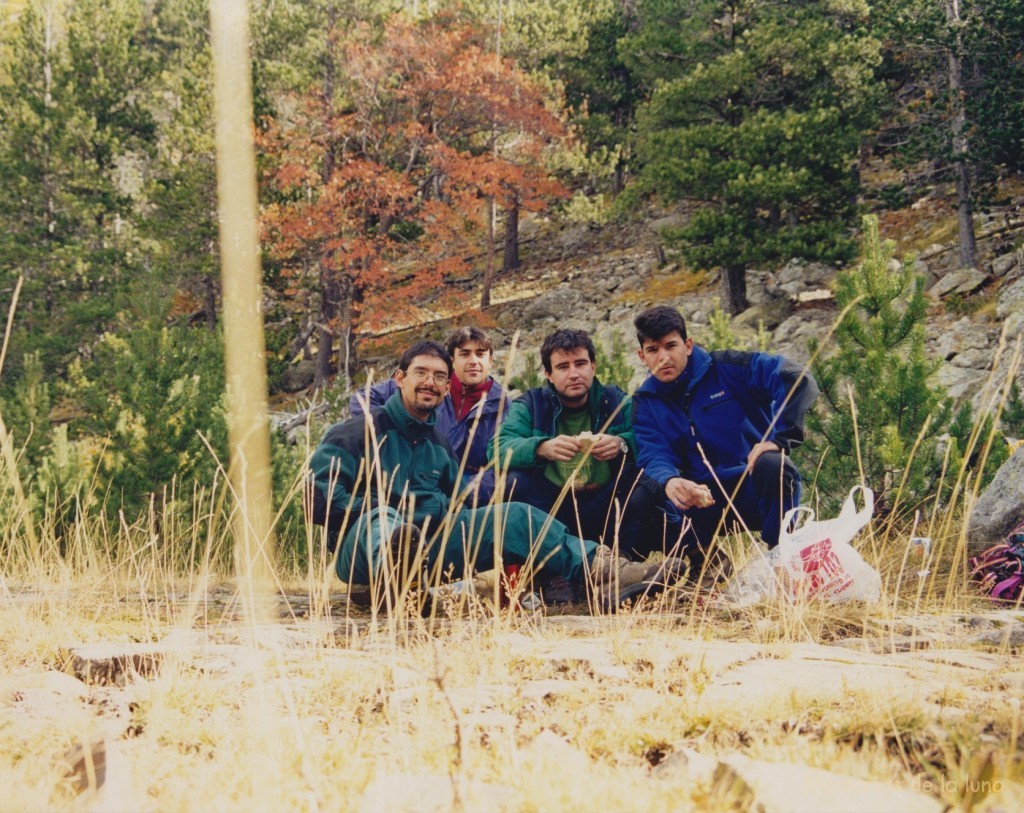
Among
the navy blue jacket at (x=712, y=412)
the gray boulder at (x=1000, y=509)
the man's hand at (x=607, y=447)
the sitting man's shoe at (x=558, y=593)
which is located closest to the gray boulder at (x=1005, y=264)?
the gray boulder at (x=1000, y=509)

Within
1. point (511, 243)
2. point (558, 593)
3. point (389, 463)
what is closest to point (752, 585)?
point (558, 593)

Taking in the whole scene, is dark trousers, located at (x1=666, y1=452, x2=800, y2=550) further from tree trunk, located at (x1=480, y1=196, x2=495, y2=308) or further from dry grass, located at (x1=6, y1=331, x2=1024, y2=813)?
tree trunk, located at (x1=480, y1=196, x2=495, y2=308)

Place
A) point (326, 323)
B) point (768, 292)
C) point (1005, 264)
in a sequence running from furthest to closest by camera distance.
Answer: point (326, 323) < point (768, 292) < point (1005, 264)

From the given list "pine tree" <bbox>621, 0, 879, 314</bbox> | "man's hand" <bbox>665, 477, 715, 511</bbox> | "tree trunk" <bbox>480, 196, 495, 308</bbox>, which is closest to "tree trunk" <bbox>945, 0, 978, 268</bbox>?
"pine tree" <bbox>621, 0, 879, 314</bbox>

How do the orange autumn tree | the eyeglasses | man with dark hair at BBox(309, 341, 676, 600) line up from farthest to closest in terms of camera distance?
the orange autumn tree < the eyeglasses < man with dark hair at BBox(309, 341, 676, 600)

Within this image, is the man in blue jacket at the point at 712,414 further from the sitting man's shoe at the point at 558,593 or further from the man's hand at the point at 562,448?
the sitting man's shoe at the point at 558,593

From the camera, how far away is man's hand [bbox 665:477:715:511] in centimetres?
291

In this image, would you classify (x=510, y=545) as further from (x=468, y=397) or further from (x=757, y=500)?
(x=468, y=397)

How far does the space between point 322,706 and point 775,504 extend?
2.23 m

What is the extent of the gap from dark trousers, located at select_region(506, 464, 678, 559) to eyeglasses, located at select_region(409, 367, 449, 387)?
0.66 metres

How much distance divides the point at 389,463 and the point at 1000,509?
3.05 metres

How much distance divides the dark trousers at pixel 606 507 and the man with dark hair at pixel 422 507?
15.6 inches

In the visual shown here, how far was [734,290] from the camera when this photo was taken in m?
14.7

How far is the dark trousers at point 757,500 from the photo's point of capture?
10.7 feet
